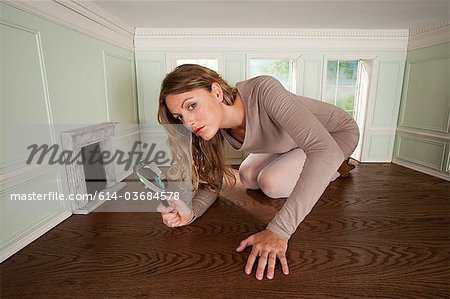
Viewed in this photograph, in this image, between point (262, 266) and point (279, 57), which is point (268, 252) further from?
point (279, 57)

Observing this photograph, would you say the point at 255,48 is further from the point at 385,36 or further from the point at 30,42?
the point at 30,42

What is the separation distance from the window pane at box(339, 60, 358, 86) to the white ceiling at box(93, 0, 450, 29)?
588 millimetres

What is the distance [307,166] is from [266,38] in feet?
7.65

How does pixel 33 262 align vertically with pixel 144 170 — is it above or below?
below

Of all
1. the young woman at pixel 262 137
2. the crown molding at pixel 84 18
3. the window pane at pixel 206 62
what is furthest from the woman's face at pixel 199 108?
the window pane at pixel 206 62

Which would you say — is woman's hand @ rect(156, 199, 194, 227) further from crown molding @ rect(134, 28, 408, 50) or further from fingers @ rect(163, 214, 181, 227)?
crown molding @ rect(134, 28, 408, 50)

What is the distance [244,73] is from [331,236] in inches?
86.6

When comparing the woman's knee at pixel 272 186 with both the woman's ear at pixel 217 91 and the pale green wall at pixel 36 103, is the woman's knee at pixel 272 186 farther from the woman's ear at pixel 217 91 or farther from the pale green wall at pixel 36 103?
the pale green wall at pixel 36 103

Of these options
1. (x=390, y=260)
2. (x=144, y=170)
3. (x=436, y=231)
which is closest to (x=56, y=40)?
(x=144, y=170)

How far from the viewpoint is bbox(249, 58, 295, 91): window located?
3.16m

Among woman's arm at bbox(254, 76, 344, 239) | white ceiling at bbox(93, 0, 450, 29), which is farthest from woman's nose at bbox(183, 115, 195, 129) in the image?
white ceiling at bbox(93, 0, 450, 29)

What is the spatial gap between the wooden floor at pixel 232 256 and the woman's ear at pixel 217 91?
77 cm

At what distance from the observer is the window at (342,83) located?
3.27m

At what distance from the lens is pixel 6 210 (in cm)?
117
